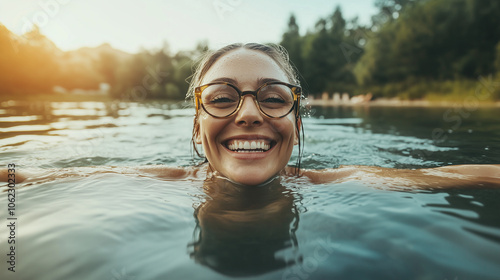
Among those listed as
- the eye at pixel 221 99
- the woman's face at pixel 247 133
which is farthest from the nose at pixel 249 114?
the eye at pixel 221 99

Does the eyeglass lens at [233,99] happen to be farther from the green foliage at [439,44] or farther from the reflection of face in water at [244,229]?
the green foliage at [439,44]

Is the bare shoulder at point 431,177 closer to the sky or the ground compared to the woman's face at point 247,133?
closer to the ground

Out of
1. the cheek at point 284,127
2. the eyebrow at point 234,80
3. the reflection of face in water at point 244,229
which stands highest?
the eyebrow at point 234,80

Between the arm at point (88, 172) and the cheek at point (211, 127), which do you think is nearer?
the cheek at point (211, 127)

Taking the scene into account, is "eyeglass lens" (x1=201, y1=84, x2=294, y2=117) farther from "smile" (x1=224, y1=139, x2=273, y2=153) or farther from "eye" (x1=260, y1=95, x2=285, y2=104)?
"smile" (x1=224, y1=139, x2=273, y2=153)

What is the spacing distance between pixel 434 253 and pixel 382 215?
0.51 metres

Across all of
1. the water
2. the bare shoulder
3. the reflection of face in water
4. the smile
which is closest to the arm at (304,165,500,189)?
the bare shoulder

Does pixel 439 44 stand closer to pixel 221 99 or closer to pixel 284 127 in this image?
pixel 284 127

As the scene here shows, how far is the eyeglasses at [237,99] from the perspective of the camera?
92.7 inches

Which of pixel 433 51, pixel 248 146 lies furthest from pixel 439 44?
pixel 248 146

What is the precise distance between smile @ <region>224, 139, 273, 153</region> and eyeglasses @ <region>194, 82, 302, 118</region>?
0.75ft

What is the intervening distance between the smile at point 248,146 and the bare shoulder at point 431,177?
3.53 feet

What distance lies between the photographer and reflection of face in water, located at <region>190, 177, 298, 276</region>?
152 cm

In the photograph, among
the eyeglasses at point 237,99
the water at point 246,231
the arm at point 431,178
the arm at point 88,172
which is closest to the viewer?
the water at point 246,231
